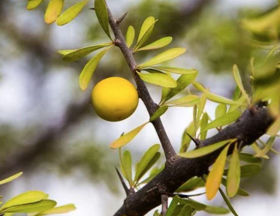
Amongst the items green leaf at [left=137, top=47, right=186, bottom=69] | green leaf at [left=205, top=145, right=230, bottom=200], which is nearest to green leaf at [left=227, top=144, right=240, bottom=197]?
green leaf at [left=205, top=145, right=230, bottom=200]

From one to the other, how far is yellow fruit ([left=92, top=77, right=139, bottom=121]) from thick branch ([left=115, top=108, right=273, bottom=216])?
0.05m

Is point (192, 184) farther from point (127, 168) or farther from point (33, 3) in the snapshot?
point (33, 3)

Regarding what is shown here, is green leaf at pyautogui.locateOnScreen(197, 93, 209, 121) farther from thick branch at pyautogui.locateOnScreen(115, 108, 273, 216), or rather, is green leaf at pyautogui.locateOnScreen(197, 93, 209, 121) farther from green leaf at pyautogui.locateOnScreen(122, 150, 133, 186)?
green leaf at pyautogui.locateOnScreen(122, 150, 133, 186)

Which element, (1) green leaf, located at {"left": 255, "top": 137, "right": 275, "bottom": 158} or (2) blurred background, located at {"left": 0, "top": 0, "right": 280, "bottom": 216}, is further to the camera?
(2) blurred background, located at {"left": 0, "top": 0, "right": 280, "bottom": 216}

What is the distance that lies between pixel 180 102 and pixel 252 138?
0.29 ft

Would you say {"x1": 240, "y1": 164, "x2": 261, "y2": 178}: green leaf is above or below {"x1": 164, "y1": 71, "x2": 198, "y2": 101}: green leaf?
below

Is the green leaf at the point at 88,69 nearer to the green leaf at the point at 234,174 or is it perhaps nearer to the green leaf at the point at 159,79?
the green leaf at the point at 159,79

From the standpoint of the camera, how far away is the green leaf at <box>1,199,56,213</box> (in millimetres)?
420

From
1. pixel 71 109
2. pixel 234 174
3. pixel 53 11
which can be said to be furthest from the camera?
pixel 71 109

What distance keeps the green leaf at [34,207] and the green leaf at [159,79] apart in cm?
11

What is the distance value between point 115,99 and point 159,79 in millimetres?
42

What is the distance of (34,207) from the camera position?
0.42 metres

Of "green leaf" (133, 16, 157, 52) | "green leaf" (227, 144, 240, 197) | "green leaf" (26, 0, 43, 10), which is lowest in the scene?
"green leaf" (227, 144, 240, 197)

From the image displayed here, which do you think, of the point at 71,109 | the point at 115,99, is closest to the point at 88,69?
the point at 115,99
